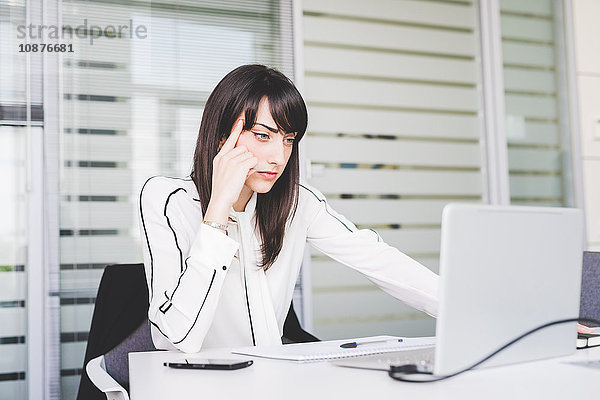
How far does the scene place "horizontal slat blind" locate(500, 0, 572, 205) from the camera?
369cm

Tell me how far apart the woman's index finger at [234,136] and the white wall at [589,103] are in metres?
2.72

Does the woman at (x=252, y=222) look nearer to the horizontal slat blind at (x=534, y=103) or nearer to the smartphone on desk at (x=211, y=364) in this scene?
the smartphone on desk at (x=211, y=364)

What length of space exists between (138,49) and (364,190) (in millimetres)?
1251

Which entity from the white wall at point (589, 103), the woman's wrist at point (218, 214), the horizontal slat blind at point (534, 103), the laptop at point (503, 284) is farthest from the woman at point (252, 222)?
the white wall at point (589, 103)

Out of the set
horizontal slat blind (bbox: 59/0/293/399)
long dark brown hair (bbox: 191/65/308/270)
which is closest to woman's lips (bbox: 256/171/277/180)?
long dark brown hair (bbox: 191/65/308/270)

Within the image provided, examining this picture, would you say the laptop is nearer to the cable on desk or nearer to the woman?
the cable on desk

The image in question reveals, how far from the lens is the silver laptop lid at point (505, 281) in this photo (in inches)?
32.8

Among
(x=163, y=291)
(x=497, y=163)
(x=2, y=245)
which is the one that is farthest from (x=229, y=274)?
(x=497, y=163)

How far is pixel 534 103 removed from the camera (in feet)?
12.3

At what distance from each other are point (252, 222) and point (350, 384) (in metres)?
0.90

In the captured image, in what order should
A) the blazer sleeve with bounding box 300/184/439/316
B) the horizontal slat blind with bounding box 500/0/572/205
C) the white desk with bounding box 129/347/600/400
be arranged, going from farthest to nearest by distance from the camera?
the horizontal slat blind with bounding box 500/0/572/205
the blazer sleeve with bounding box 300/184/439/316
the white desk with bounding box 129/347/600/400

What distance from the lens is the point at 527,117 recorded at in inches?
146

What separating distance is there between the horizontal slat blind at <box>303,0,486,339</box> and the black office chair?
1.33m

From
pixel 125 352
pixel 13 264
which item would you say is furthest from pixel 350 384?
pixel 13 264
